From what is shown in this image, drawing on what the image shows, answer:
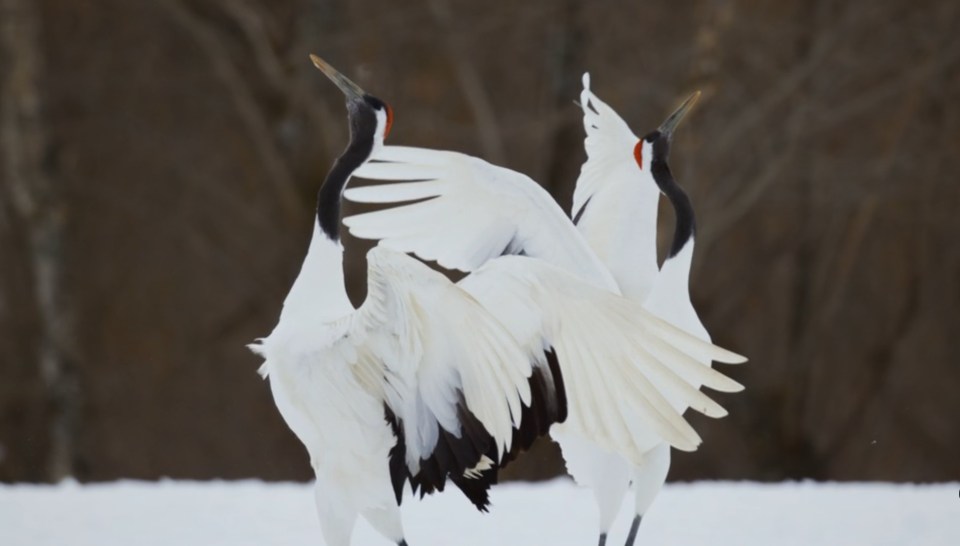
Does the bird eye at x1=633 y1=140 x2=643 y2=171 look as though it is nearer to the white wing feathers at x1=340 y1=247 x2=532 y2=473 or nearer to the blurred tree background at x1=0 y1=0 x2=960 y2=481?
the white wing feathers at x1=340 y1=247 x2=532 y2=473

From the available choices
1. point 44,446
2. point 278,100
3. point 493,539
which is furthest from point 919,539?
point 44,446

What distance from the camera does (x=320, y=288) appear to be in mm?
4500

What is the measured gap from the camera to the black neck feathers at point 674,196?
17.2 ft

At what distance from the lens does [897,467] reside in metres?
14.7

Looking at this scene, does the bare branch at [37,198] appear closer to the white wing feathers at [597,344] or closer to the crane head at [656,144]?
the crane head at [656,144]

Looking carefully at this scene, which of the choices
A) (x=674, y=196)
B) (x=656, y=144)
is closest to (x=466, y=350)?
(x=674, y=196)

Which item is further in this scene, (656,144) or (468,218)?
(656,144)

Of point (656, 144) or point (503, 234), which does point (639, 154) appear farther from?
point (503, 234)

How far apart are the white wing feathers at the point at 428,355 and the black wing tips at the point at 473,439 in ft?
0.07

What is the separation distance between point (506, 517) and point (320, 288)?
6.05 ft

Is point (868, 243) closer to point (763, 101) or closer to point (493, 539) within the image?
point (763, 101)

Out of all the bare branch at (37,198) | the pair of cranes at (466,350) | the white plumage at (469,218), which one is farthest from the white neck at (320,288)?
the bare branch at (37,198)

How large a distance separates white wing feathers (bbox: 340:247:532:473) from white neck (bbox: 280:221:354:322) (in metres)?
0.17

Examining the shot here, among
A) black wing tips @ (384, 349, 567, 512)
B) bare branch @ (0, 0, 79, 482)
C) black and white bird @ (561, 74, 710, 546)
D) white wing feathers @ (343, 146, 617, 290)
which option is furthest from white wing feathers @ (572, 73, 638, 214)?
bare branch @ (0, 0, 79, 482)
